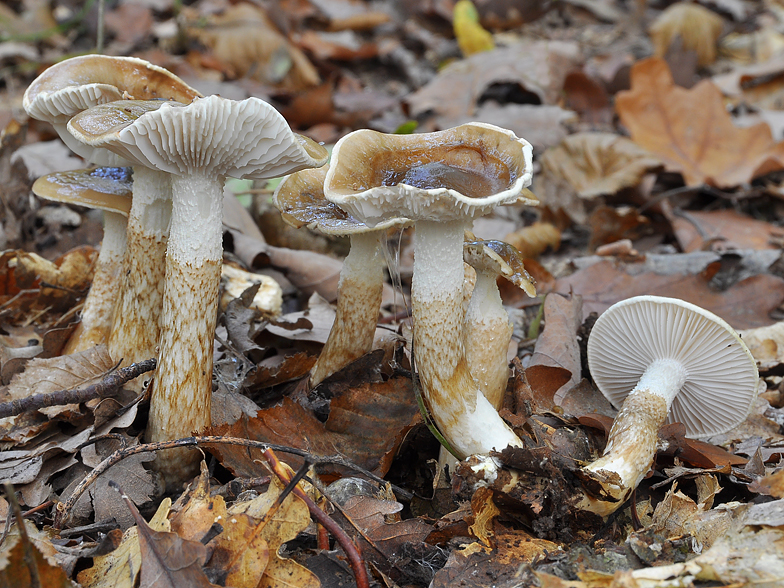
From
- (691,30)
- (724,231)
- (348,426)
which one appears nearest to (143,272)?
(348,426)

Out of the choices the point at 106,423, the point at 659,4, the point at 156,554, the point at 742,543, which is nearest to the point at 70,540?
the point at 156,554

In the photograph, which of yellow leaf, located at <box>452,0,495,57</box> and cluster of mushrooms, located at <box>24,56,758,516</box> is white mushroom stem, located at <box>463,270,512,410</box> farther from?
yellow leaf, located at <box>452,0,495,57</box>

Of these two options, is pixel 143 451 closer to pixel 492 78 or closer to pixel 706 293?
pixel 706 293

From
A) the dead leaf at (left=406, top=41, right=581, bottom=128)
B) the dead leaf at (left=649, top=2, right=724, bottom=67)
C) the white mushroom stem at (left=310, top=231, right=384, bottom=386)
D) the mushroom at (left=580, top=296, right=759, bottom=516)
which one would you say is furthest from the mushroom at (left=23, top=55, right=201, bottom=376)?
the dead leaf at (left=649, top=2, right=724, bottom=67)

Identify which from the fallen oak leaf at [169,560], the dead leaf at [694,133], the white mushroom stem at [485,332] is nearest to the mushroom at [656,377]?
the white mushroom stem at [485,332]

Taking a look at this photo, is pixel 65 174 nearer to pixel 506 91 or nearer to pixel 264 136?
pixel 264 136
